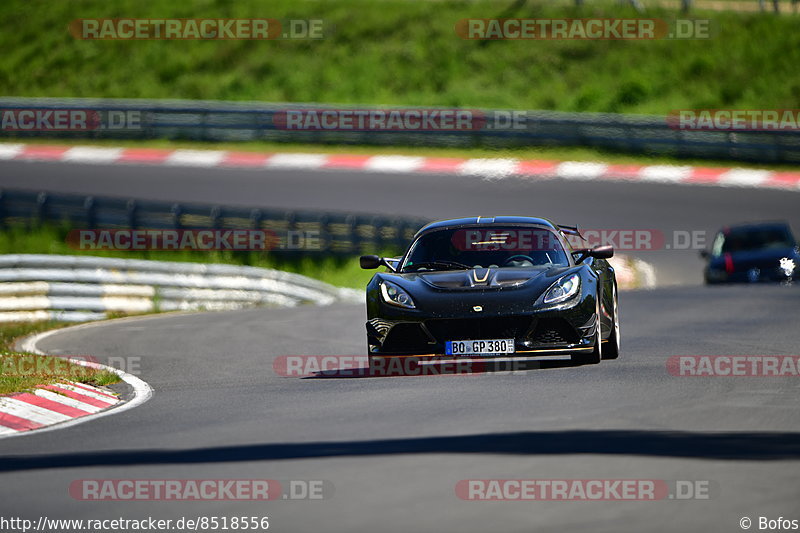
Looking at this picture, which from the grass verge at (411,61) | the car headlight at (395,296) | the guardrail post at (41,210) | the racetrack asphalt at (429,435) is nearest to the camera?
the racetrack asphalt at (429,435)

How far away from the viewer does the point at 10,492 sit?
690cm

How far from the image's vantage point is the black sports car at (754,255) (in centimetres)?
2205

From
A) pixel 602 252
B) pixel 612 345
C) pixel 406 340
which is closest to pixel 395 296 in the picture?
pixel 406 340

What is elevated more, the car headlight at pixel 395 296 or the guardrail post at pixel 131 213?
the guardrail post at pixel 131 213

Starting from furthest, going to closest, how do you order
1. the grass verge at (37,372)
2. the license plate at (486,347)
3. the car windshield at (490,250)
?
1. the car windshield at (490,250)
2. the grass verge at (37,372)
3. the license plate at (486,347)

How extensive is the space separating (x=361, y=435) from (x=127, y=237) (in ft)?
56.9

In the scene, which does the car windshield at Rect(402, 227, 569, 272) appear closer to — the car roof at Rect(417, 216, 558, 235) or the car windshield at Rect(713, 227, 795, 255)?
the car roof at Rect(417, 216, 558, 235)

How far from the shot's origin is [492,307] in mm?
10383

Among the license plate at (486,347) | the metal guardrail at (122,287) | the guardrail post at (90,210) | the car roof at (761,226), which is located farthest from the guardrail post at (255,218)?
the license plate at (486,347)

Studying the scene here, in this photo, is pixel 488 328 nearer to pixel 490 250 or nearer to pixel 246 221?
pixel 490 250

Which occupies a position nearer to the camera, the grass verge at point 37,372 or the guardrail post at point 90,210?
the grass verge at point 37,372

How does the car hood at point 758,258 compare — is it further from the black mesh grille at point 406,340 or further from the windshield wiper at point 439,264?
the black mesh grille at point 406,340

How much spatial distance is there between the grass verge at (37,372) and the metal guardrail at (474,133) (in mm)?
19530

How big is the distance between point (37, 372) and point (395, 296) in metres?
3.52
